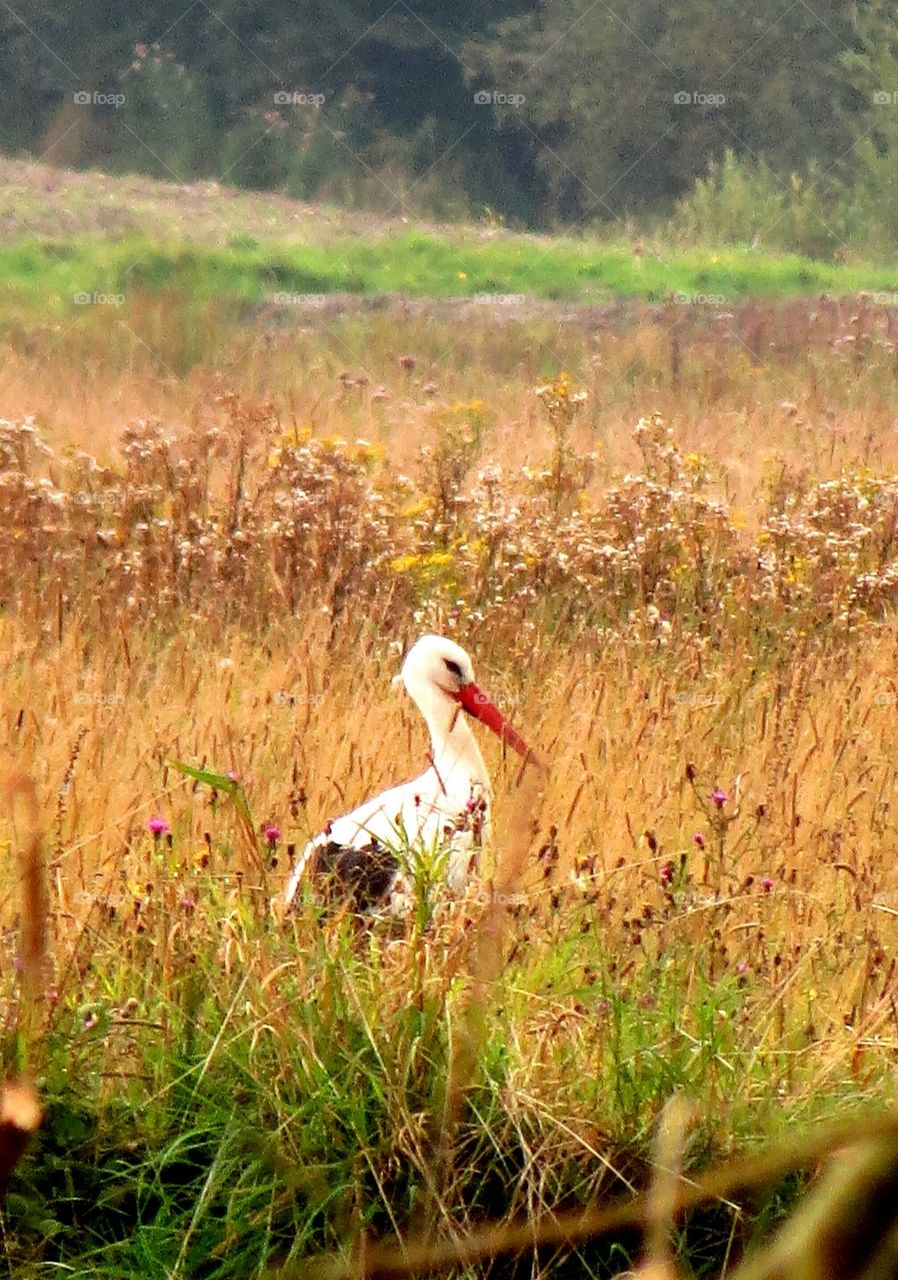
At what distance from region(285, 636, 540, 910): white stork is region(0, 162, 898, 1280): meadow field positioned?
0.08 meters

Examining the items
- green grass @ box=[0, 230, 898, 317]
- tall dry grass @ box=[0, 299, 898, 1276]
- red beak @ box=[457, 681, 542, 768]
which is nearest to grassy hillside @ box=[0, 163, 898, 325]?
green grass @ box=[0, 230, 898, 317]

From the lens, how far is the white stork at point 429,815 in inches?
121

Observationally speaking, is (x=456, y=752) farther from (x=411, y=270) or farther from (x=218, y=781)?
(x=411, y=270)

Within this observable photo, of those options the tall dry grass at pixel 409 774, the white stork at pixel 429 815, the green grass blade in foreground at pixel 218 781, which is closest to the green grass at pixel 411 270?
the tall dry grass at pixel 409 774

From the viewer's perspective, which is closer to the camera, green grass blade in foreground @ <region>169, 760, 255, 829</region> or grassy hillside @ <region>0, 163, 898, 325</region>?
green grass blade in foreground @ <region>169, 760, 255, 829</region>

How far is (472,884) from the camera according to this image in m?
2.96

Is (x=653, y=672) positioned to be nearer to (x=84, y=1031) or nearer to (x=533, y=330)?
(x=84, y=1031)

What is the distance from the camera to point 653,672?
5590 mm

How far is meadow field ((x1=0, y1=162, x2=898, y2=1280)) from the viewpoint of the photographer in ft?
8.29

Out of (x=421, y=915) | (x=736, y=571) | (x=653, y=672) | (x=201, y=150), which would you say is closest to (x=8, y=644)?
(x=653, y=672)

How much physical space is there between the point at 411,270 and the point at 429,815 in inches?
986

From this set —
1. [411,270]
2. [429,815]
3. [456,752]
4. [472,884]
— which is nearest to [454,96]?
[411,270]

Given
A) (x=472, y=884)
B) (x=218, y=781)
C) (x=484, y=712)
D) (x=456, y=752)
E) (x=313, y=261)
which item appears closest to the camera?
(x=218, y=781)

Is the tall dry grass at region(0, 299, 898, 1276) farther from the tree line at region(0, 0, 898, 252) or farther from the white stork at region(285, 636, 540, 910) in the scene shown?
the tree line at region(0, 0, 898, 252)
